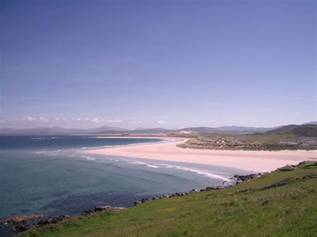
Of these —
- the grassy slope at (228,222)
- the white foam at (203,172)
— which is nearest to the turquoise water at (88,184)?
the white foam at (203,172)

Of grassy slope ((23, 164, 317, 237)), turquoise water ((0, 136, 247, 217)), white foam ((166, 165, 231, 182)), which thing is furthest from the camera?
white foam ((166, 165, 231, 182))

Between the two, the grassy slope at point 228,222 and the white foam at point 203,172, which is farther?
the white foam at point 203,172

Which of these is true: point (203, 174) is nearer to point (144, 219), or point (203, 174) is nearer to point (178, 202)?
point (178, 202)

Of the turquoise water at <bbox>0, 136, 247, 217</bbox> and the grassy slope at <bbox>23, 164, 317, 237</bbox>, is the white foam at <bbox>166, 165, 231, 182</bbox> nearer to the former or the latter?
the turquoise water at <bbox>0, 136, 247, 217</bbox>

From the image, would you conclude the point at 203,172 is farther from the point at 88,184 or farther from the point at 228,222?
the point at 228,222

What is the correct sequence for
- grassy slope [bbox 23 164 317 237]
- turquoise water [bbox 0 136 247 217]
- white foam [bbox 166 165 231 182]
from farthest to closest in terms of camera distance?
1. white foam [bbox 166 165 231 182]
2. turquoise water [bbox 0 136 247 217]
3. grassy slope [bbox 23 164 317 237]

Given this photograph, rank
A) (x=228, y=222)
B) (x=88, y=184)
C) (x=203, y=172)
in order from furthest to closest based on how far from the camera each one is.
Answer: (x=203, y=172)
(x=88, y=184)
(x=228, y=222)

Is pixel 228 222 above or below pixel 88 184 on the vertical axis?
above

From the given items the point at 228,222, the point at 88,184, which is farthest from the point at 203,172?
the point at 228,222

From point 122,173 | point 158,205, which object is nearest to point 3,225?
point 158,205

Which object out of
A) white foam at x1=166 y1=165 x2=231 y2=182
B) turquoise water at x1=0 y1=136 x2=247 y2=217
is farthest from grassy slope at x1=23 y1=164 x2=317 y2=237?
white foam at x1=166 y1=165 x2=231 y2=182

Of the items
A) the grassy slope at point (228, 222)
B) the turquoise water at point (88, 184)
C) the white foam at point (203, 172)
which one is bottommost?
the turquoise water at point (88, 184)

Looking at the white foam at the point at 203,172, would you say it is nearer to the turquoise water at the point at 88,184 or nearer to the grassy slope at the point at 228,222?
the turquoise water at the point at 88,184

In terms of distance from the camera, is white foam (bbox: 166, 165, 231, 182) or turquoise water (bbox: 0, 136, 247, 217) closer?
turquoise water (bbox: 0, 136, 247, 217)
